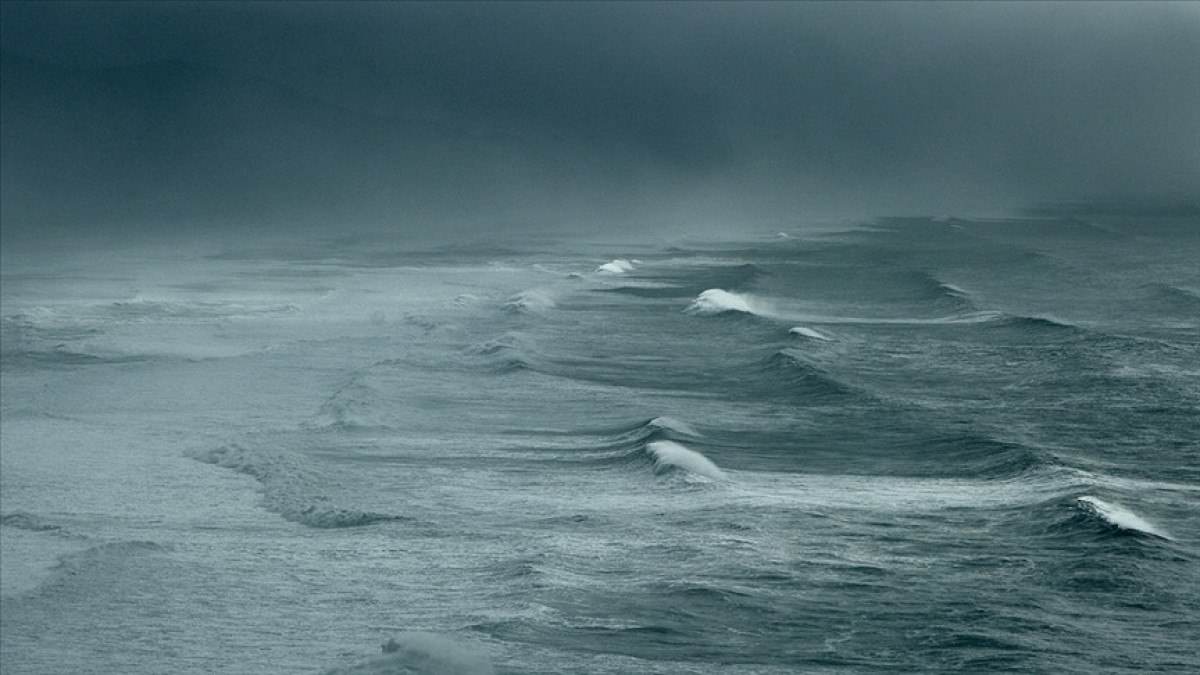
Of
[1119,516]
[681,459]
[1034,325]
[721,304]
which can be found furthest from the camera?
[721,304]

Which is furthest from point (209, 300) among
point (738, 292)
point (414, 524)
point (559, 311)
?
point (414, 524)

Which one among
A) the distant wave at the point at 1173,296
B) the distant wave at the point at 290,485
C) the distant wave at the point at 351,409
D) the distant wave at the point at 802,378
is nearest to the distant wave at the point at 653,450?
the distant wave at the point at 351,409

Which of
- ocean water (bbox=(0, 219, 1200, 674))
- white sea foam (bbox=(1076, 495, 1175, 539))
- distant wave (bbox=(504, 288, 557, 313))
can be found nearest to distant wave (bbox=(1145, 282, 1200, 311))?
ocean water (bbox=(0, 219, 1200, 674))

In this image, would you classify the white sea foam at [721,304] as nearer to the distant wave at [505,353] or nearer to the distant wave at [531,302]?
the distant wave at [531,302]

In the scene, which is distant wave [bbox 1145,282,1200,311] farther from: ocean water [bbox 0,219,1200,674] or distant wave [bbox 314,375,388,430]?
distant wave [bbox 314,375,388,430]

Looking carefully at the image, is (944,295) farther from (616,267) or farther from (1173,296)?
(616,267)

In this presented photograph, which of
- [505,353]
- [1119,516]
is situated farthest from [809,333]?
[1119,516]

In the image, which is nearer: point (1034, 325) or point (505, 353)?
point (505, 353)
